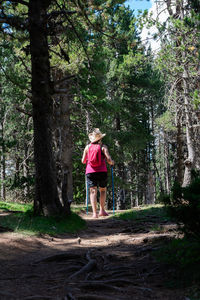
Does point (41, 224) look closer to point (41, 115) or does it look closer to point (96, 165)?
point (41, 115)

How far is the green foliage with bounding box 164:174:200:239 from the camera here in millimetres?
2811

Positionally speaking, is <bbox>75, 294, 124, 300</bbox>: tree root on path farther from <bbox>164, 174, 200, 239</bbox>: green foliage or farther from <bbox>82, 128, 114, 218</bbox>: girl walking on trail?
<bbox>82, 128, 114, 218</bbox>: girl walking on trail

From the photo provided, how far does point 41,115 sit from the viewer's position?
23.9 feet

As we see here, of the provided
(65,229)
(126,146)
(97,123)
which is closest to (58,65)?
(97,123)

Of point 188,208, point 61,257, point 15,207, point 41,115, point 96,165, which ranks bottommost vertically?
point 61,257

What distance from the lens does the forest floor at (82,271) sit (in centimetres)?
276

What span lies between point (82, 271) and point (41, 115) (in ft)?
14.7

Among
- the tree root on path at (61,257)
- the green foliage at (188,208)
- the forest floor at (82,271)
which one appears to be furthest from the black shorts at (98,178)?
the green foliage at (188,208)

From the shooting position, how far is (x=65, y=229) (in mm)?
6723

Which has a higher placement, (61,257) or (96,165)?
(96,165)

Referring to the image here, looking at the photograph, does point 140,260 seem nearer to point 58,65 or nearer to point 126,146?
point 58,65

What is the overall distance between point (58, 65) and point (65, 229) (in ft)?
22.4

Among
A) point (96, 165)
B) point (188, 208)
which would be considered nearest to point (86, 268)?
point (188, 208)

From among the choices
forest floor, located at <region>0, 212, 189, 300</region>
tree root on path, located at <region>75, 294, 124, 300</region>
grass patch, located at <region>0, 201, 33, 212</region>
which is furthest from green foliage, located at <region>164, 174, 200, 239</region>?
grass patch, located at <region>0, 201, 33, 212</region>
